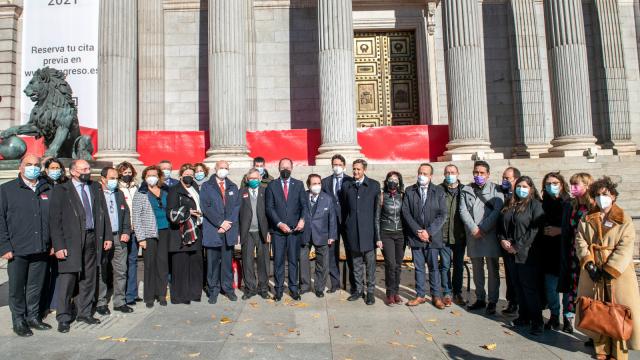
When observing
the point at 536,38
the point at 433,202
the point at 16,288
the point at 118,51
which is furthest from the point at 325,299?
the point at 536,38

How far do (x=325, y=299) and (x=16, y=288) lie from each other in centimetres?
422

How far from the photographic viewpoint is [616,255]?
4594 millimetres

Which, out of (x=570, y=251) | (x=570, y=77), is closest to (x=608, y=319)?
(x=570, y=251)

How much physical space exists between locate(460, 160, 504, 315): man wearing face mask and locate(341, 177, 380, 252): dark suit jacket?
135 cm

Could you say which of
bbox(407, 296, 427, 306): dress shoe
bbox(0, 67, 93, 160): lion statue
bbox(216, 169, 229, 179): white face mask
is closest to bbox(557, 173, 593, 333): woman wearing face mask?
bbox(407, 296, 427, 306): dress shoe

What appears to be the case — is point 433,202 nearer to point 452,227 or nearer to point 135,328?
point 452,227

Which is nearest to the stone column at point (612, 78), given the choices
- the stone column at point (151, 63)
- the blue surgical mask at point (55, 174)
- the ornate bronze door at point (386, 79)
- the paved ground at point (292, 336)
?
the ornate bronze door at point (386, 79)

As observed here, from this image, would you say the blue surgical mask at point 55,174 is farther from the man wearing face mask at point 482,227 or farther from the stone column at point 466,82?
the stone column at point 466,82

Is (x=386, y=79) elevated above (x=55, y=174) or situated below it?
above

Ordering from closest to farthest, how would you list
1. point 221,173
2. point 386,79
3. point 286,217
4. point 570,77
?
1. point 286,217
2. point 221,173
3. point 570,77
4. point 386,79

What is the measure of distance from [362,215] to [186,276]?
292 centimetres

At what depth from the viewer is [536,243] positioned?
233 inches

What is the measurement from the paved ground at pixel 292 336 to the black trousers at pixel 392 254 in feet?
1.29

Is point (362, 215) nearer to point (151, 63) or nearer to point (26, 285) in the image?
point (26, 285)
